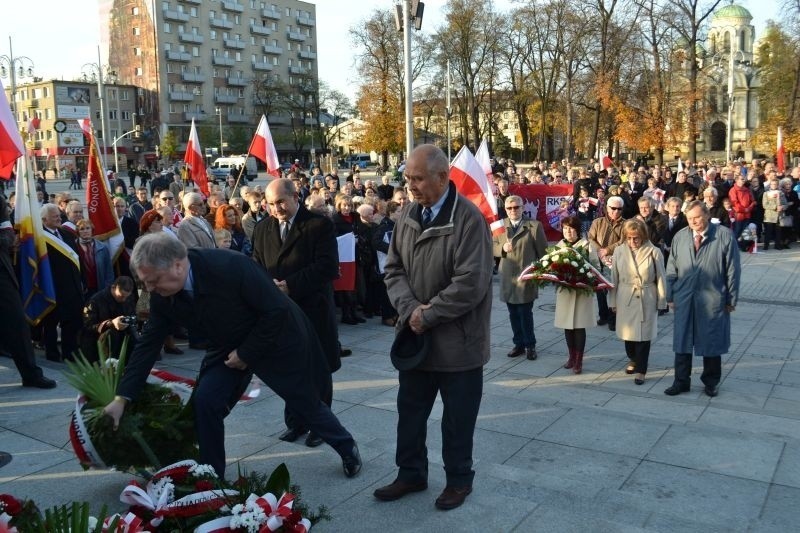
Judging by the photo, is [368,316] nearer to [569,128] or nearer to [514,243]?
[514,243]

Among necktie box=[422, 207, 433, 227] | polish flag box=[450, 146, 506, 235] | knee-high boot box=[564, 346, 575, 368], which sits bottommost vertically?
Result: knee-high boot box=[564, 346, 575, 368]

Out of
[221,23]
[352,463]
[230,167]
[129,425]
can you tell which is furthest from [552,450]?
[221,23]

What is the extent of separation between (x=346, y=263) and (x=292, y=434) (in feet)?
15.0

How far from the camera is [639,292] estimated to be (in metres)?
7.27

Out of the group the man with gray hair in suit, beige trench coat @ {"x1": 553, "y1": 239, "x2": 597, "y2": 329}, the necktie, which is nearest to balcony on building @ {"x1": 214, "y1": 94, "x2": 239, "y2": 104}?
the man with gray hair in suit

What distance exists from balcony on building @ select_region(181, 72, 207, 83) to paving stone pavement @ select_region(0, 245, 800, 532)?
87894 millimetres

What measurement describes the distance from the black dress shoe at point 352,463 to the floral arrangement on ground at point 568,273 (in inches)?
142

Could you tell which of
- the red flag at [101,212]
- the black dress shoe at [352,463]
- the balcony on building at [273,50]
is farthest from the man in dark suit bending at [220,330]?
the balcony on building at [273,50]

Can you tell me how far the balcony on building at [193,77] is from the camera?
3519 inches

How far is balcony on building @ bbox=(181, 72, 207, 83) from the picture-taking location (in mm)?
89375

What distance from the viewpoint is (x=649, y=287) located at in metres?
7.31

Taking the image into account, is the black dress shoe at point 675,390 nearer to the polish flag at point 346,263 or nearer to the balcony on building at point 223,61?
Answer: the polish flag at point 346,263

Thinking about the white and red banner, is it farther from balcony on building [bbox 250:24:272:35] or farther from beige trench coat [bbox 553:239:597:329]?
balcony on building [bbox 250:24:272:35]

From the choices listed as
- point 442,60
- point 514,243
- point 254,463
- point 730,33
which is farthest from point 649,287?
point 730,33
